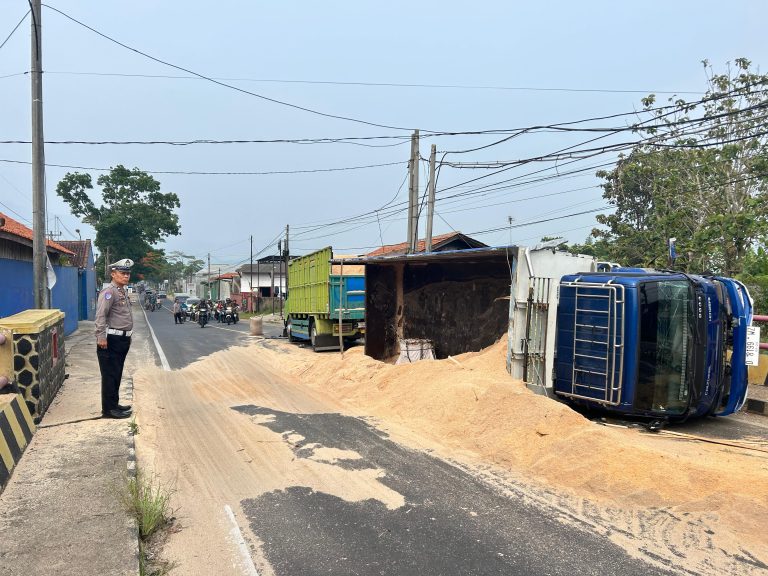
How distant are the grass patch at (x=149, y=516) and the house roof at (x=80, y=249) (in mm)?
30357

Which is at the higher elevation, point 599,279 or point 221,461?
point 599,279

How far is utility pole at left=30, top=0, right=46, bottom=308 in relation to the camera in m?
10.4

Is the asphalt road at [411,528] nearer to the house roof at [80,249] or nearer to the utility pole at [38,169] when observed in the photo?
the utility pole at [38,169]

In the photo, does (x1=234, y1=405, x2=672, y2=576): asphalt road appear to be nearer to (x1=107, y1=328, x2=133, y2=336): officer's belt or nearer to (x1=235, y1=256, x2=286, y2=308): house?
(x1=107, y1=328, x2=133, y2=336): officer's belt

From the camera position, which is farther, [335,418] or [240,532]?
[335,418]

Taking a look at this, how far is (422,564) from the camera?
3.51 metres

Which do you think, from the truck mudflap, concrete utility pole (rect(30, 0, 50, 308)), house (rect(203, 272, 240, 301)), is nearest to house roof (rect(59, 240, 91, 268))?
concrete utility pole (rect(30, 0, 50, 308))

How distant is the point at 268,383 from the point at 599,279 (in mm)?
6415

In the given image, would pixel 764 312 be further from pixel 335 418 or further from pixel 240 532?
pixel 240 532

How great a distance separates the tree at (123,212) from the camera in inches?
1973

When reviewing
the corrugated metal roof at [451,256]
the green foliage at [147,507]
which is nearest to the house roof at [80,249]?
the corrugated metal roof at [451,256]

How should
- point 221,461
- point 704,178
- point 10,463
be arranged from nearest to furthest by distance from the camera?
1. point 10,463
2. point 221,461
3. point 704,178

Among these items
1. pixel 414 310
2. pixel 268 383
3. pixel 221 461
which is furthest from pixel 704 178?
pixel 221 461

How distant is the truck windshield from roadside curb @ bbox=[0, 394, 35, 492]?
692 centimetres
